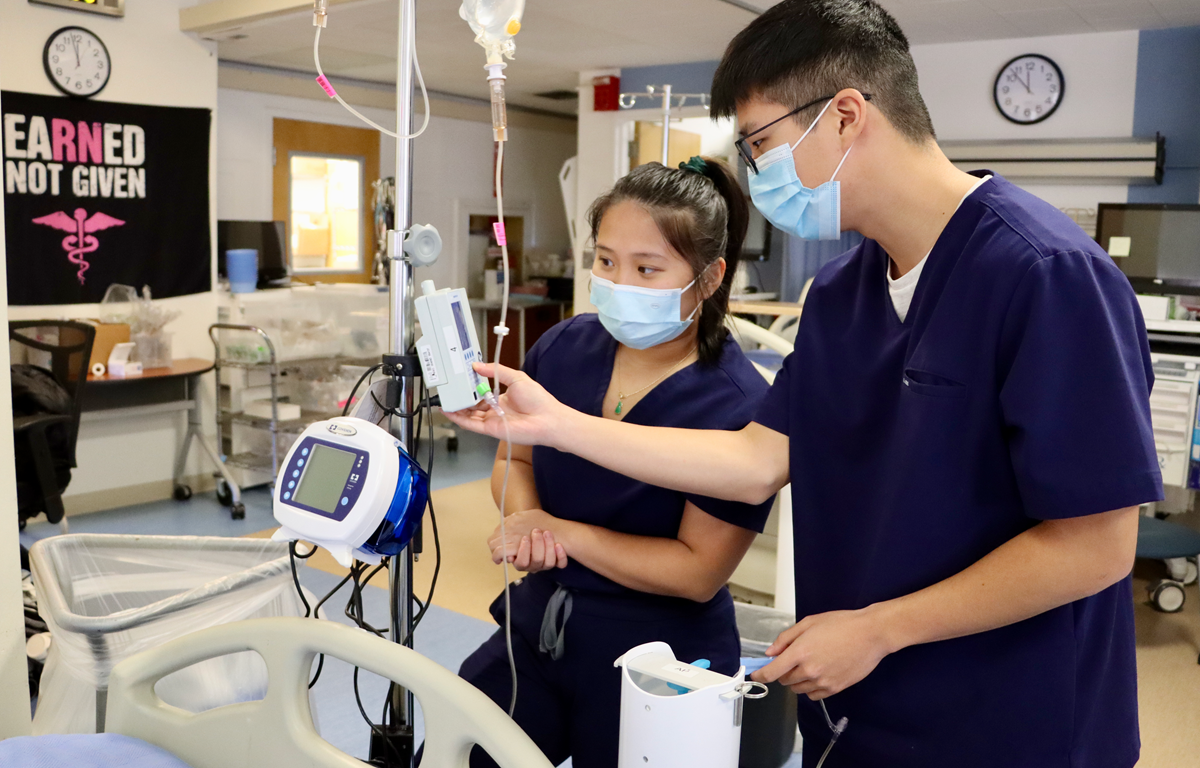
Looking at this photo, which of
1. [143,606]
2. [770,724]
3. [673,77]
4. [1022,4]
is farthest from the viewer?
[673,77]

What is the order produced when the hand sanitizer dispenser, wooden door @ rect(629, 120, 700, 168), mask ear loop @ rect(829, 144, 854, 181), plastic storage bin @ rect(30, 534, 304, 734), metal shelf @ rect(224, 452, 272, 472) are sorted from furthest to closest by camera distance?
wooden door @ rect(629, 120, 700, 168) → metal shelf @ rect(224, 452, 272, 472) → plastic storage bin @ rect(30, 534, 304, 734) → mask ear loop @ rect(829, 144, 854, 181) → the hand sanitizer dispenser

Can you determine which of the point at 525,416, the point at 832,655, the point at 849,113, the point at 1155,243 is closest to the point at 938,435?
the point at 832,655

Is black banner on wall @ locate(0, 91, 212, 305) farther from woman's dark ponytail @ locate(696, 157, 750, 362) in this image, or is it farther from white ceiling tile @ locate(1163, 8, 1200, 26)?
white ceiling tile @ locate(1163, 8, 1200, 26)

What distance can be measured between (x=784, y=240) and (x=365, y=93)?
3096 mm

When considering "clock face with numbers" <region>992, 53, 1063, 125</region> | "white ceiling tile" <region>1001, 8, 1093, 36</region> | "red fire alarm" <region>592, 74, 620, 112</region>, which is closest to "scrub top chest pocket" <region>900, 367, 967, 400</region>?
"white ceiling tile" <region>1001, 8, 1093, 36</region>

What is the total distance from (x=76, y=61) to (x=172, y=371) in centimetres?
144

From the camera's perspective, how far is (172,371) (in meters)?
4.50

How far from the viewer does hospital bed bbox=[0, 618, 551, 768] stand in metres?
0.92

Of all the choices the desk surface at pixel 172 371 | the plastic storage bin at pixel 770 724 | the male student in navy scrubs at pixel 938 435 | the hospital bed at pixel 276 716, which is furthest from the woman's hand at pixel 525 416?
the desk surface at pixel 172 371

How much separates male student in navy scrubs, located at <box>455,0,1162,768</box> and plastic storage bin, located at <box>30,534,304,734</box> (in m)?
0.78

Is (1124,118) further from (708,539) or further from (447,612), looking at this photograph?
(708,539)

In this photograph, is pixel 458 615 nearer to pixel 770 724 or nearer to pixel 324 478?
pixel 770 724

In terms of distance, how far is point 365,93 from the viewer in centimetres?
682

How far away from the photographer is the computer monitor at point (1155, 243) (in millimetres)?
4219
